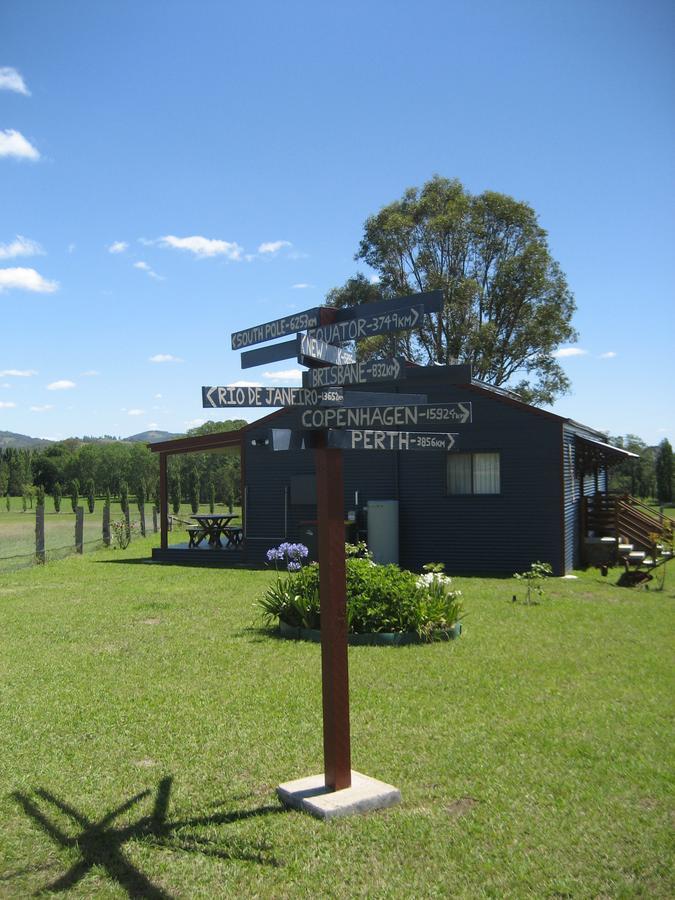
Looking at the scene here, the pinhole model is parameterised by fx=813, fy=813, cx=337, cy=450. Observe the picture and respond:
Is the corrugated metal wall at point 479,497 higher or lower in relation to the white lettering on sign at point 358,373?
lower

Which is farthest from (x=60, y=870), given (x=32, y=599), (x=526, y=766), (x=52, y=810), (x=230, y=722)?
(x=32, y=599)

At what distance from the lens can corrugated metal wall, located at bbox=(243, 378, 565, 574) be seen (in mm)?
15867

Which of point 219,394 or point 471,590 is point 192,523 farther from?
point 219,394

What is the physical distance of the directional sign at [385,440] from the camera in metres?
4.65

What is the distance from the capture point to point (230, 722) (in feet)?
19.7

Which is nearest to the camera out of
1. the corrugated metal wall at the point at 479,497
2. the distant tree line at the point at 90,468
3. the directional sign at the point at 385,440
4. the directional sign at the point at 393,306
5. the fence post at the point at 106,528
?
the directional sign at the point at 393,306

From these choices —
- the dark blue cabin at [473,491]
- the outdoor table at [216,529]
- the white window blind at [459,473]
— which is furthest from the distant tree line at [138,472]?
the white window blind at [459,473]

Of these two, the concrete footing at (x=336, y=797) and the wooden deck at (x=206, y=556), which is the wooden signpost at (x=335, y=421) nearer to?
the concrete footing at (x=336, y=797)

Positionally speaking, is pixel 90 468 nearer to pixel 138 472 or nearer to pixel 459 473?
pixel 138 472

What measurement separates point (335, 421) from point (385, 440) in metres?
0.39

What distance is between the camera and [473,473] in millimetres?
16625

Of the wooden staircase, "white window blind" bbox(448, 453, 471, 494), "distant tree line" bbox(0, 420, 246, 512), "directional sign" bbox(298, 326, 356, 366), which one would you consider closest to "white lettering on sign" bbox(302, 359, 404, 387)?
"directional sign" bbox(298, 326, 356, 366)

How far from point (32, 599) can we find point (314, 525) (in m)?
5.90

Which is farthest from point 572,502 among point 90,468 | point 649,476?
point 90,468
